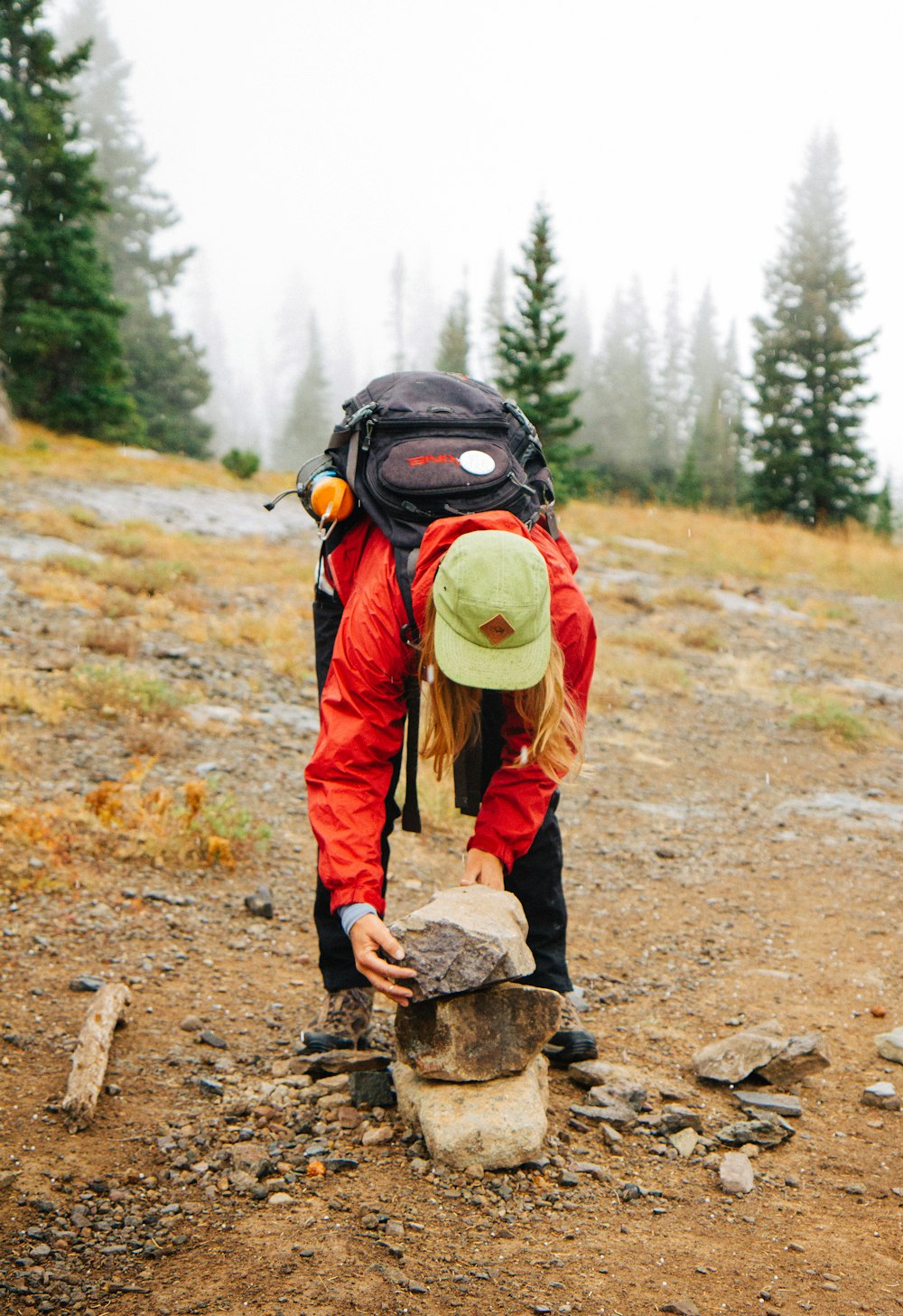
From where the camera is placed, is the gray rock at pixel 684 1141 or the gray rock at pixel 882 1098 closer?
the gray rock at pixel 684 1141

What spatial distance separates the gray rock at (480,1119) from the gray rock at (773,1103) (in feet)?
2.24

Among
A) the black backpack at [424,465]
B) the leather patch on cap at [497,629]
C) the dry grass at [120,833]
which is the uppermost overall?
→ the black backpack at [424,465]

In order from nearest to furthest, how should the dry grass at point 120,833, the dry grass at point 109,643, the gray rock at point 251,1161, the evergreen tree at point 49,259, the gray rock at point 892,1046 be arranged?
1. the gray rock at point 251,1161
2. the gray rock at point 892,1046
3. the dry grass at point 120,833
4. the dry grass at point 109,643
5. the evergreen tree at point 49,259

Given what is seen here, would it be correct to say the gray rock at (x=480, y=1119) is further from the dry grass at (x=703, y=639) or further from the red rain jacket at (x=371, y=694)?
the dry grass at (x=703, y=639)

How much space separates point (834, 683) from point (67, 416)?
19.0 m

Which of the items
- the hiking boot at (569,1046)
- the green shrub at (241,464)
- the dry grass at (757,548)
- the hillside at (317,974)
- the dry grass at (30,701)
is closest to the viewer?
the hillside at (317,974)

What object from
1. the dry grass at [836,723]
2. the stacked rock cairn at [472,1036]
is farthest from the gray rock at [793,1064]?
the dry grass at [836,723]

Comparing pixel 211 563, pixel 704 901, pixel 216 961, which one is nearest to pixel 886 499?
pixel 211 563

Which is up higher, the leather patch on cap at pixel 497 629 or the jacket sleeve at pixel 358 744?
the leather patch on cap at pixel 497 629

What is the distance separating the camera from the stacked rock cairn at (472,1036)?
2.51 meters

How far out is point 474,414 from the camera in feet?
9.41

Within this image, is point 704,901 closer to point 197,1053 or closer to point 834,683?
point 197,1053

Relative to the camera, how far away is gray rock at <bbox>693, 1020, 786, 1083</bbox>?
308cm

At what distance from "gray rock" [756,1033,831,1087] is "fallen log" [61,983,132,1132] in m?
1.98
